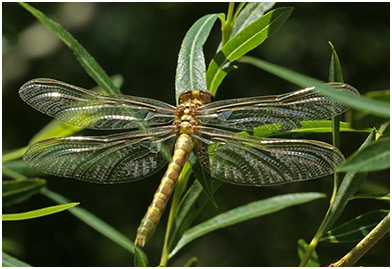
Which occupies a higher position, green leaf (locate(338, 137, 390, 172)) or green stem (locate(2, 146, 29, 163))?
green stem (locate(2, 146, 29, 163))

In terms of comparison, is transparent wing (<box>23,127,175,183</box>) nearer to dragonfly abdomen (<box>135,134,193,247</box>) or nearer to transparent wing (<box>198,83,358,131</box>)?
dragonfly abdomen (<box>135,134,193,247</box>)

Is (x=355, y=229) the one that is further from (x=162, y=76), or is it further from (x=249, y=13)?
(x=162, y=76)

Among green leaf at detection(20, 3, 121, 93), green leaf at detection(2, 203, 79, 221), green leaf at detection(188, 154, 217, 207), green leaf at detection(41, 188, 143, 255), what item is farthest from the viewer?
green leaf at detection(41, 188, 143, 255)

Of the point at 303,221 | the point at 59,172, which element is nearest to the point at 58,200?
the point at 59,172

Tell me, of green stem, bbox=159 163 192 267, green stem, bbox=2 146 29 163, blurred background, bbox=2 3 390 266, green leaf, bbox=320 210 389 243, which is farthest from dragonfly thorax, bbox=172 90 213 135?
blurred background, bbox=2 3 390 266

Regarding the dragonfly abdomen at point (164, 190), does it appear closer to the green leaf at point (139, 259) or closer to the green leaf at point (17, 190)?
the green leaf at point (139, 259)
